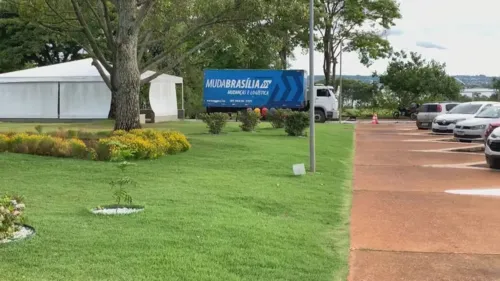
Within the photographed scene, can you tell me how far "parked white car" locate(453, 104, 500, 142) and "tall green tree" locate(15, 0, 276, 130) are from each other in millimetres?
9507

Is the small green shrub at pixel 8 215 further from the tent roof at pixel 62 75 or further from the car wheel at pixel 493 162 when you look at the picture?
the tent roof at pixel 62 75

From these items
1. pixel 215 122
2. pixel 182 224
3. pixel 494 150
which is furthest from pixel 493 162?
pixel 182 224

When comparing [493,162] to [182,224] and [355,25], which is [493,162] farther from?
[355,25]

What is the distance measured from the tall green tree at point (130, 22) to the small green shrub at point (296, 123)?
12.8 ft

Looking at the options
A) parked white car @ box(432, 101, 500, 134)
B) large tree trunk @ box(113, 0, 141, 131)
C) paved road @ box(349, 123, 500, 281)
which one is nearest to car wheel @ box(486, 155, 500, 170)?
paved road @ box(349, 123, 500, 281)

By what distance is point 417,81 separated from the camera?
51969mm

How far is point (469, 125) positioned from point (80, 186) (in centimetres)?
1660

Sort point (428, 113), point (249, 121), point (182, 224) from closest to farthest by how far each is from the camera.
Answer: point (182, 224) → point (249, 121) → point (428, 113)

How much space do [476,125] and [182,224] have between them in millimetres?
17670

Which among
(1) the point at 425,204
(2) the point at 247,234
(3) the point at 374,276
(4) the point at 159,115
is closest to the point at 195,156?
(1) the point at 425,204

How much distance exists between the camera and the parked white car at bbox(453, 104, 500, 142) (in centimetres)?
2147

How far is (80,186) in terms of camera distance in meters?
9.16

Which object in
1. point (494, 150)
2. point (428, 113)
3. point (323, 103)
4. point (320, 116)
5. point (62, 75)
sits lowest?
point (494, 150)

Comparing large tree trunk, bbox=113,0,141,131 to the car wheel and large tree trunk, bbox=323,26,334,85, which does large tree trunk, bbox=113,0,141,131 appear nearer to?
the car wheel
